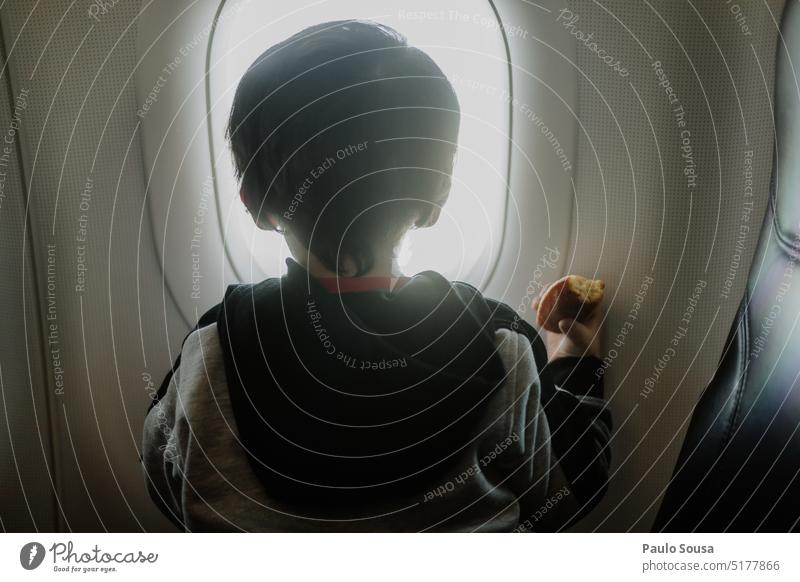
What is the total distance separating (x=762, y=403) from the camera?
2.05 feet

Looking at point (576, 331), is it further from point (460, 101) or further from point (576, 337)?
point (460, 101)

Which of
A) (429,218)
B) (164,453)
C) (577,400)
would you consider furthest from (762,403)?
(164,453)

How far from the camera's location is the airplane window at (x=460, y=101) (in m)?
0.58

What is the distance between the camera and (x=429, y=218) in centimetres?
60

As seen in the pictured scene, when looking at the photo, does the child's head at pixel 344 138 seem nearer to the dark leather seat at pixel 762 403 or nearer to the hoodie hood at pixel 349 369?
the hoodie hood at pixel 349 369

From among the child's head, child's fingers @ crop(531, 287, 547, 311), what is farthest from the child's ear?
child's fingers @ crop(531, 287, 547, 311)

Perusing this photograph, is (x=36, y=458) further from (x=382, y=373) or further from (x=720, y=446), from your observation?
(x=720, y=446)

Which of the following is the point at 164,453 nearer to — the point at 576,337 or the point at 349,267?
the point at 349,267

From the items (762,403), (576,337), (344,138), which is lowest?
(762,403)

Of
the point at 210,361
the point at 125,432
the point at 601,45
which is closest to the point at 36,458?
the point at 125,432

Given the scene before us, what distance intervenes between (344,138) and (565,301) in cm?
24

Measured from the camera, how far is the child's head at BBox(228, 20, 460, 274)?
0.57 meters

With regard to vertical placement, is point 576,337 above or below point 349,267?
below
